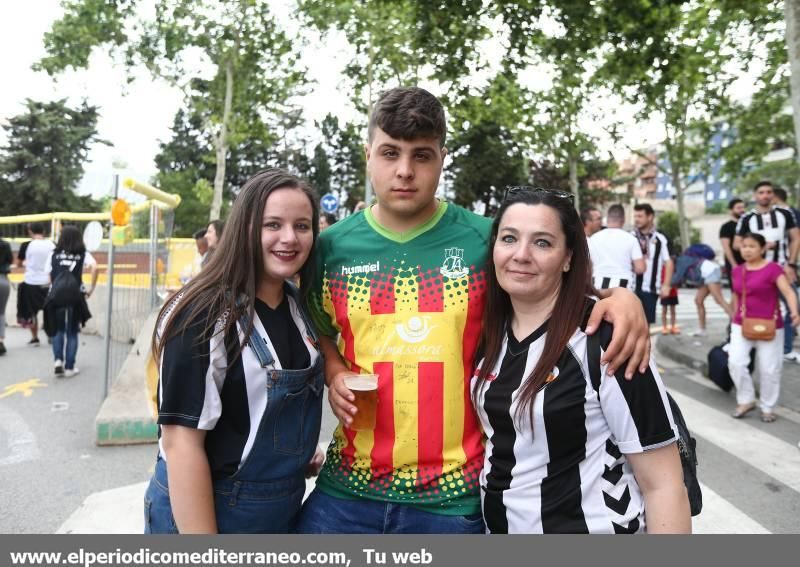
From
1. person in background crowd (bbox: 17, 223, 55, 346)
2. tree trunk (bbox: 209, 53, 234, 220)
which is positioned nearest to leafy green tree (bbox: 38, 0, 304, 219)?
tree trunk (bbox: 209, 53, 234, 220)

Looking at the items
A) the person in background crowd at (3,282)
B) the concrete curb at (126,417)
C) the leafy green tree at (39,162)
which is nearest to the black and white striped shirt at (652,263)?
the concrete curb at (126,417)

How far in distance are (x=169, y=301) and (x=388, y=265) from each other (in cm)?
68

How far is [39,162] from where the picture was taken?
38.8 meters

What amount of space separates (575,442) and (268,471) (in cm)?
87

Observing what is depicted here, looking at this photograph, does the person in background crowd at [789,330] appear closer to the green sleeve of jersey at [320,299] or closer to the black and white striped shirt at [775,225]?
the black and white striped shirt at [775,225]

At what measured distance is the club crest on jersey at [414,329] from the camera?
→ 1964 millimetres

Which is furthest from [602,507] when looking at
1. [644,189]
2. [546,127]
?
[644,189]

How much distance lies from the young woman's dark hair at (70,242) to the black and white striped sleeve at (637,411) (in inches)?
339

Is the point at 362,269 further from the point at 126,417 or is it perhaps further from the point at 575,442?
the point at 126,417

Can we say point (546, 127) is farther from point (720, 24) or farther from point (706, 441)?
point (706, 441)

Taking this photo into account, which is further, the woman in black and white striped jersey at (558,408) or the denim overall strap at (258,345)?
the denim overall strap at (258,345)

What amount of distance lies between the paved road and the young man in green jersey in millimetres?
2366

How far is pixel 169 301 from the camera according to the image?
1.83 m

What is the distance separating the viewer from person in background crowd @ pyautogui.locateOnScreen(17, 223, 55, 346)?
10609 millimetres
